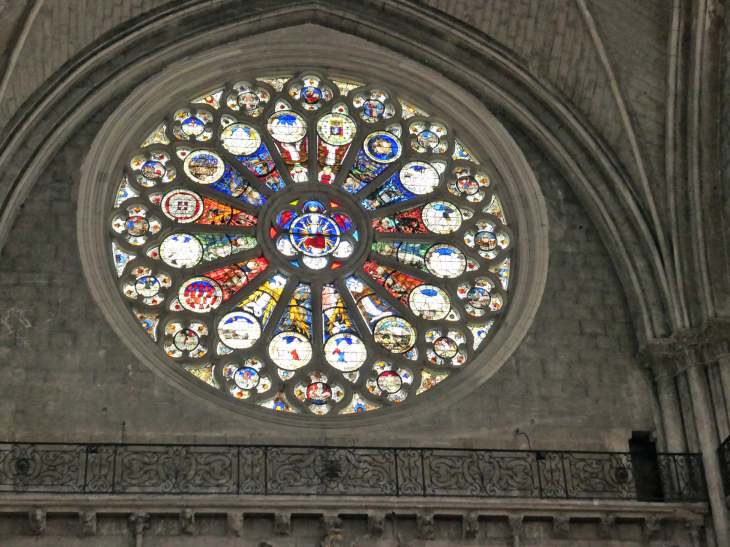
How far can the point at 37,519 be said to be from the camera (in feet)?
42.4

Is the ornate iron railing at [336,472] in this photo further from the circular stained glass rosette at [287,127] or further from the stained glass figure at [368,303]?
the circular stained glass rosette at [287,127]

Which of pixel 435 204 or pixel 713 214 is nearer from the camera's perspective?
pixel 713 214

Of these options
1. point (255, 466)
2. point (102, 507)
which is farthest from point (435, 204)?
point (102, 507)

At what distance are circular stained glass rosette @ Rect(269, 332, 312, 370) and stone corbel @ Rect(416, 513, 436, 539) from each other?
239 centimetres

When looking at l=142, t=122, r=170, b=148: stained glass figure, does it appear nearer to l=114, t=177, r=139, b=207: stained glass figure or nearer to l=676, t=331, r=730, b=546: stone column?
l=114, t=177, r=139, b=207: stained glass figure

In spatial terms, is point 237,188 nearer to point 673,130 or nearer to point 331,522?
point 331,522

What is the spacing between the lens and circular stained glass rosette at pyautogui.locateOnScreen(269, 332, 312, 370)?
1502 centimetres

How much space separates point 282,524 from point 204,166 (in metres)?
4.90

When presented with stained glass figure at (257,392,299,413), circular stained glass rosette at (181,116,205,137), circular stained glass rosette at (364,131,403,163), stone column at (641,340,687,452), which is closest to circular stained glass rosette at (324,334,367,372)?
stained glass figure at (257,392,299,413)

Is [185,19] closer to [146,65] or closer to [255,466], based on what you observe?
[146,65]

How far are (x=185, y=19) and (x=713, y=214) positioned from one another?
6.52 m

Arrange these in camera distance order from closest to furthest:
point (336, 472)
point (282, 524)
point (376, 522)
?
point (282, 524)
point (376, 522)
point (336, 472)

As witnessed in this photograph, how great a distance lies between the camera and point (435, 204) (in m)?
16.5

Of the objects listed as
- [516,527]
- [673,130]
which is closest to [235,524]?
[516,527]
